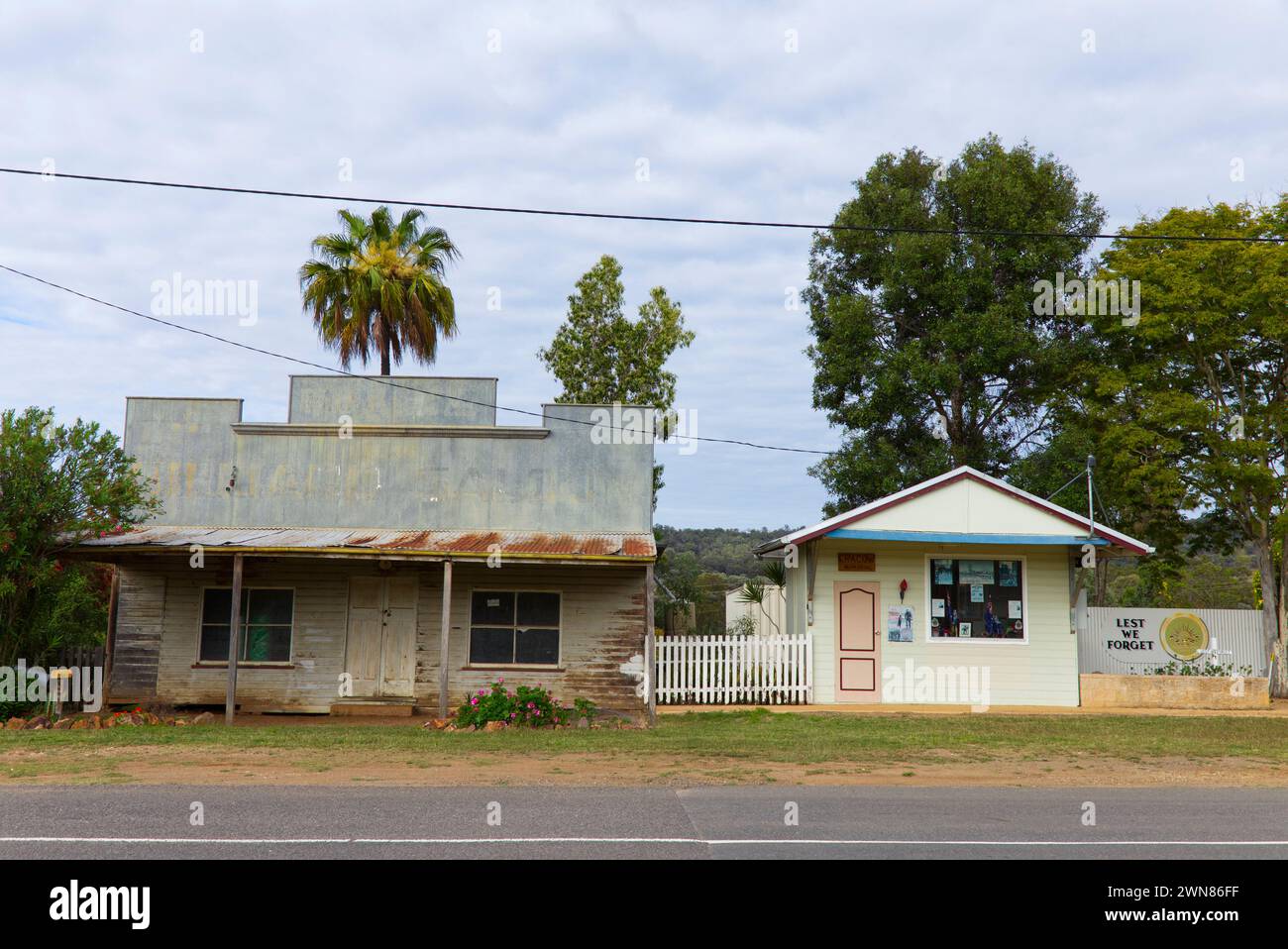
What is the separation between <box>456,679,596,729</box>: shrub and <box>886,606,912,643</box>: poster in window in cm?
711

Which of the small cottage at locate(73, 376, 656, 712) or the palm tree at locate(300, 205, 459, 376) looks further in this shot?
the palm tree at locate(300, 205, 459, 376)

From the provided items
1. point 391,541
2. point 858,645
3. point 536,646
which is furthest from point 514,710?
point 858,645

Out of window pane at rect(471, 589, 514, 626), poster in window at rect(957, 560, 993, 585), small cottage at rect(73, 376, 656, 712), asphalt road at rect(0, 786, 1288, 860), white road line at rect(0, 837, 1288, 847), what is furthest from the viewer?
poster in window at rect(957, 560, 993, 585)

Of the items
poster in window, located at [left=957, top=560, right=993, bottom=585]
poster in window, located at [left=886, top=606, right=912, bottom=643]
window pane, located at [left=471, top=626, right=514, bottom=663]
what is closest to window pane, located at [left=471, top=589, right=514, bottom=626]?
window pane, located at [left=471, top=626, right=514, bottom=663]

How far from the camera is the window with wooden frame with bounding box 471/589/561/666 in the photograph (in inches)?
751

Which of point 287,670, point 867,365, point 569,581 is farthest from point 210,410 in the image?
point 867,365

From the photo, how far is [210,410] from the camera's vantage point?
19.8 meters

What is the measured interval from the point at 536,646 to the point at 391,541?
330cm

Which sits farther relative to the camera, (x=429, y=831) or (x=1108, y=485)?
(x=1108, y=485)

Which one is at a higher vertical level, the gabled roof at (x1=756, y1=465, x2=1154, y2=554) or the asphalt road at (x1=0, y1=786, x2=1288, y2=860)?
the gabled roof at (x1=756, y1=465, x2=1154, y2=554)

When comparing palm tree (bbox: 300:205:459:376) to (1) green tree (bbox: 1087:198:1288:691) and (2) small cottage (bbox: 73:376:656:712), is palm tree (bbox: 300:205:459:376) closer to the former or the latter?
(2) small cottage (bbox: 73:376:656:712)

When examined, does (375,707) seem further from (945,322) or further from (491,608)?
(945,322)
